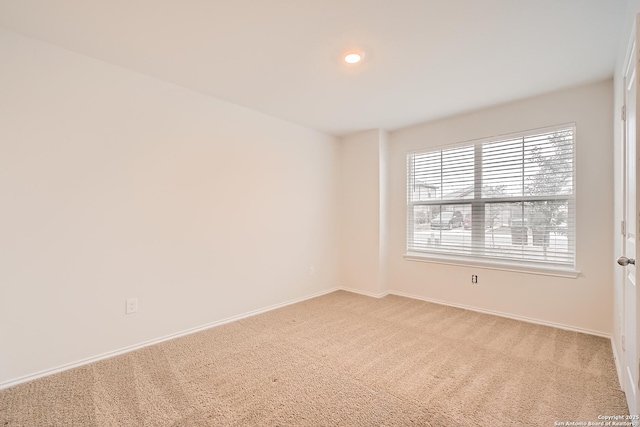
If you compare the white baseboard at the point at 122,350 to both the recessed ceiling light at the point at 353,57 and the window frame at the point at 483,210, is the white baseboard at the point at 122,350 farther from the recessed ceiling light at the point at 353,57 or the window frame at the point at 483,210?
the recessed ceiling light at the point at 353,57

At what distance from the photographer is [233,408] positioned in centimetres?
175

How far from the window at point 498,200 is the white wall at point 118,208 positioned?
2.07 meters

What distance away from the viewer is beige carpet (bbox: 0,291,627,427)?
1.68 meters

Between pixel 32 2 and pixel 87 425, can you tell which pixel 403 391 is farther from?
pixel 32 2

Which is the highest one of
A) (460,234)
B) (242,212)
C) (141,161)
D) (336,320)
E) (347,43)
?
(347,43)

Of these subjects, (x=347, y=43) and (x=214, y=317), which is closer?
(x=347, y=43)

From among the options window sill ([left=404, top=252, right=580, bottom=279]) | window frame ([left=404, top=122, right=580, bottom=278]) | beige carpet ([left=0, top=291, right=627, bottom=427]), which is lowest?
beige carpet ([left=0, top=291, right=627, bottom=427])

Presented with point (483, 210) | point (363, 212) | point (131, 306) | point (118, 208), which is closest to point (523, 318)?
point (483, 210)

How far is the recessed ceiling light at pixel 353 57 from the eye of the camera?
2258 mm

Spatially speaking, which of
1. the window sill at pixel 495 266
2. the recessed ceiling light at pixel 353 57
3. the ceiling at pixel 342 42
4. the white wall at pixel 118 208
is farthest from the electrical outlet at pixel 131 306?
the window sill at pixel 495 266

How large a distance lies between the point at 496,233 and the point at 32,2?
4438 mm

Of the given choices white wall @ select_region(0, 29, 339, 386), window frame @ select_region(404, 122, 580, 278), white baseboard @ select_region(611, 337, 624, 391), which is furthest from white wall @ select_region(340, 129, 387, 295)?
white baseboard @ select_region(611, 337, 624, 391)

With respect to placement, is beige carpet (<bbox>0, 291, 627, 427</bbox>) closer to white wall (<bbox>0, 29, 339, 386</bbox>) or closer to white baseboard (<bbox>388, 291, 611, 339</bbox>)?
white baseboard (<bbox>388, 291, 611, 339</bbox>)

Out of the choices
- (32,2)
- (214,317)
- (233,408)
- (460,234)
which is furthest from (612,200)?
(32,2)
